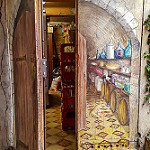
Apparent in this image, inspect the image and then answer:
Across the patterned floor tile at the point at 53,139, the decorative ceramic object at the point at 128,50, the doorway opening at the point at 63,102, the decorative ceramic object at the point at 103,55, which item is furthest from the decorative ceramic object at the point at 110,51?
the patterned floor tile at the point at 53,139

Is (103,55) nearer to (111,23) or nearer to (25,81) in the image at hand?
(111,23)

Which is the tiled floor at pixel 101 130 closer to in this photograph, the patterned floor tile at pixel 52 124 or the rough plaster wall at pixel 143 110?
the rough plaster wall at pixel 143 110

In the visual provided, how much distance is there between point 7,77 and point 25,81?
A: 0.84 feet

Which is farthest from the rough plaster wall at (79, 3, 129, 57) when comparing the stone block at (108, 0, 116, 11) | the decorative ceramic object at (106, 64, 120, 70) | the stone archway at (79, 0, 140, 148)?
the decorative ceramic object at (106, 64, 120, 70)

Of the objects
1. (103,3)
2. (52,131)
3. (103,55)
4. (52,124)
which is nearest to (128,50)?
(103,55)

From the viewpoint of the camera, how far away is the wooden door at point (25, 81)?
3.56ft

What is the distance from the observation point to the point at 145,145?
2.91 m

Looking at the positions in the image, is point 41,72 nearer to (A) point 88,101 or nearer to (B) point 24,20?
(B) point 24,20

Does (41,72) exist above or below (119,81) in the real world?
above

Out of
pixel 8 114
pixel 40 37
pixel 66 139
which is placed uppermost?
pixel 40 37

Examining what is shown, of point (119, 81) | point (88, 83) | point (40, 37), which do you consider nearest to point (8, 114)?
point (40, 37)

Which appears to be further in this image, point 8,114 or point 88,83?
point 88,83

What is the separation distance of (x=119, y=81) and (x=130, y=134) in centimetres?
93

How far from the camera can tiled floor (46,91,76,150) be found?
3211 millimetres
